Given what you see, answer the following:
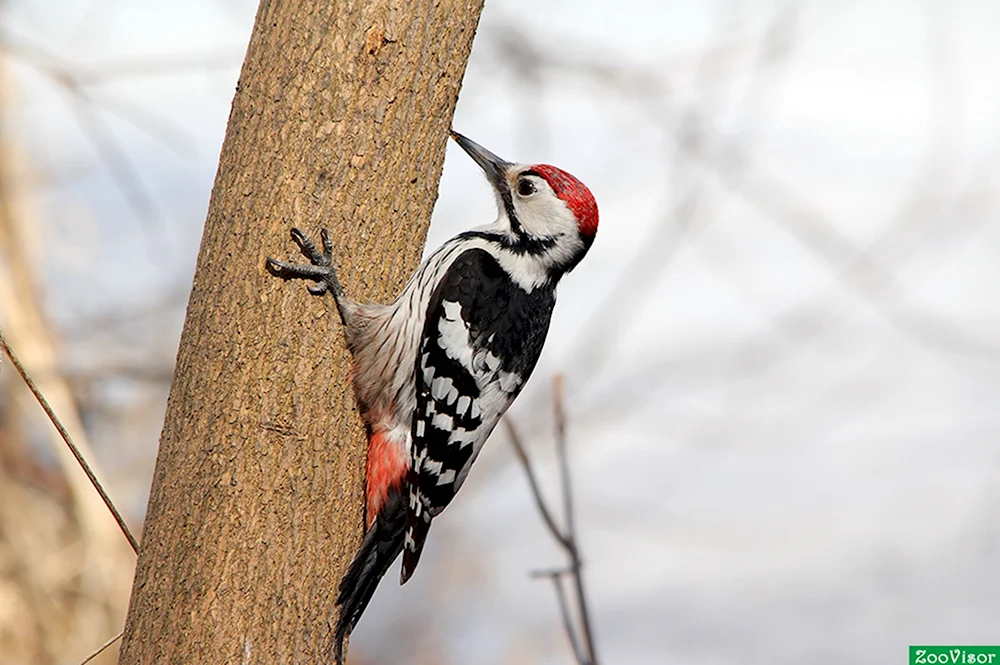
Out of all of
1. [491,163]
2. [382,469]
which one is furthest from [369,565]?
[491,163]

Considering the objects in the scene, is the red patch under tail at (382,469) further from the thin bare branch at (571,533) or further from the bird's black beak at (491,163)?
the bird's black beak at (491,163)

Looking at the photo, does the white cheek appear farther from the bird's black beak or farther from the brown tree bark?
the brown tree bark

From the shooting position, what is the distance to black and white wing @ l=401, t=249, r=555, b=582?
2691 millimetres

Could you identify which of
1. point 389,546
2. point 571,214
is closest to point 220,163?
point 389,546

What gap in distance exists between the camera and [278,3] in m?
2.24

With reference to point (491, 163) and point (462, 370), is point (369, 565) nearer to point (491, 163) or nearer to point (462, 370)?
point (462, 370)

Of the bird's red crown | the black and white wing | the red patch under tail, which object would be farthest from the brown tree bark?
the bird's red crown

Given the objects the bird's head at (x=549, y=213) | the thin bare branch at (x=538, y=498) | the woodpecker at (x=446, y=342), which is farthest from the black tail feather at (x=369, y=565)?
the bird's head at (x=549, y=213)

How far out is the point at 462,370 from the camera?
2811 millimetres

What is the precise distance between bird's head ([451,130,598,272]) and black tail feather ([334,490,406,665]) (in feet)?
3.32

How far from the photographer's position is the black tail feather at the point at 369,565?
7.59 ft

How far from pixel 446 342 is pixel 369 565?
2.27ft

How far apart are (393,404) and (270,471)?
1.79ft

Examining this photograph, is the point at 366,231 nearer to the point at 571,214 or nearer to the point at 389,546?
the point at 389,546
